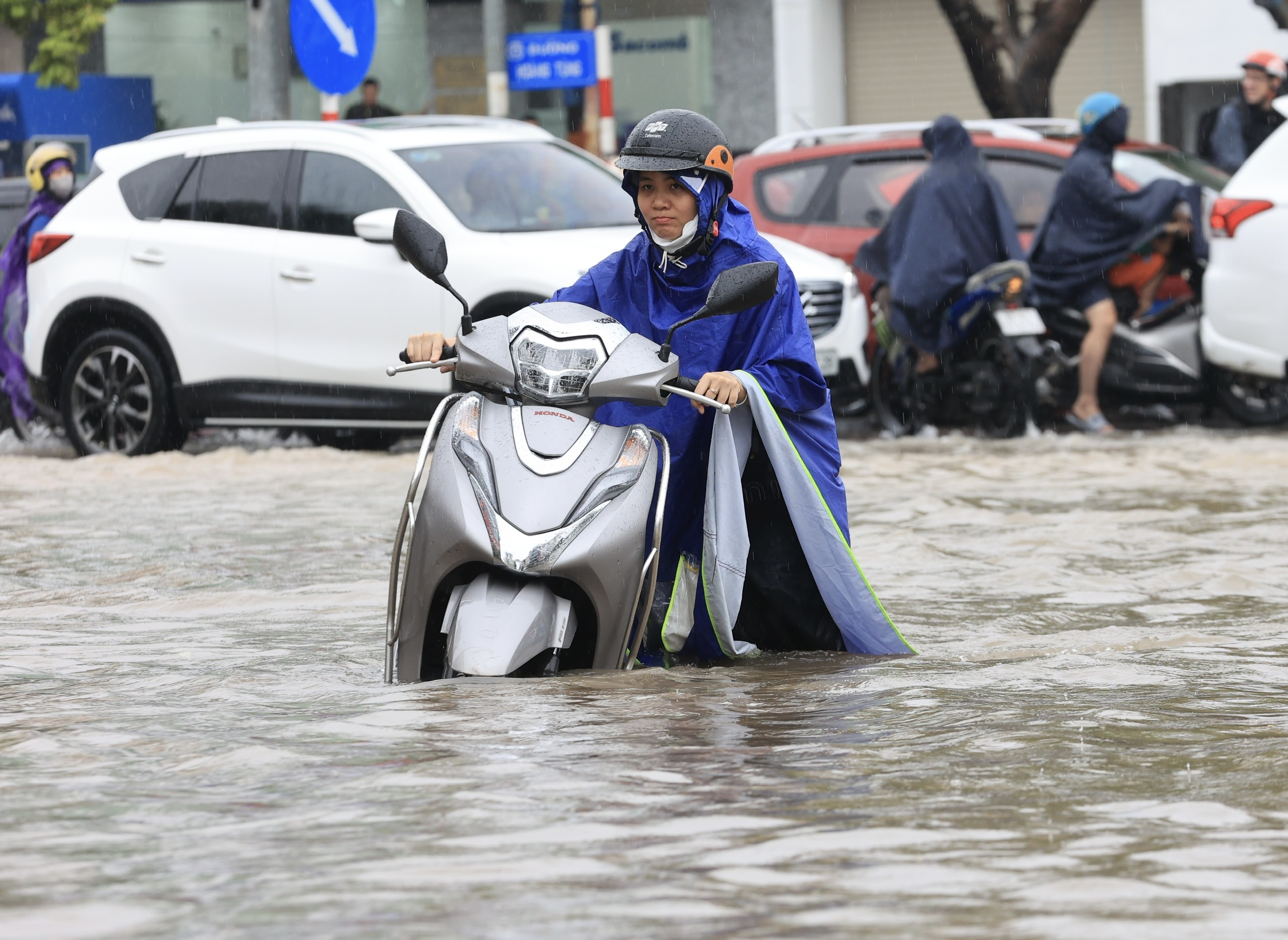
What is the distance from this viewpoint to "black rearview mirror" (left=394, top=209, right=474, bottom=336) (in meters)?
5.11

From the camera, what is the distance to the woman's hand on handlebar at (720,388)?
4.98 metres

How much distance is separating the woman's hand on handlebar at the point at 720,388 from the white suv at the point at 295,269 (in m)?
6.27

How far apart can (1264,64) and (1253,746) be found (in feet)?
36.2

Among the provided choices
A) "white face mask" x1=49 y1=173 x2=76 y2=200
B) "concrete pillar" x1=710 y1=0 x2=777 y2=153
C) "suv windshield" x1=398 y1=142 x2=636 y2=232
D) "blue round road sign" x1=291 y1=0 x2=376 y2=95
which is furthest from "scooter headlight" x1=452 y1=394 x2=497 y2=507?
"concrete pillar" x1=710 y1=0 x2=777 y2=153

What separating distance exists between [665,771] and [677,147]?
62.7 inches

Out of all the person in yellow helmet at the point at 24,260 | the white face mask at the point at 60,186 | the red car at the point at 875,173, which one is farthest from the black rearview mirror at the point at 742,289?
the white face mask at the point at 60,186

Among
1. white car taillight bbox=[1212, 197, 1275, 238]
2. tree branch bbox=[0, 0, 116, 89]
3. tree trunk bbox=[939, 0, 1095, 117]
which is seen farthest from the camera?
tree branch bbox=[0, 0, 116, 89]

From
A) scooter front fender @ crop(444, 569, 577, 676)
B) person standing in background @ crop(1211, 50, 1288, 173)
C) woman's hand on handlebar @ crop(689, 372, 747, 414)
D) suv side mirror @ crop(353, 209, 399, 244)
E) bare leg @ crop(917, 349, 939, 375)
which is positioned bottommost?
scooter front fender @ crop(444, 569, 577, 676)

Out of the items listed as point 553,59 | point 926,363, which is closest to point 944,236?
point 926,363

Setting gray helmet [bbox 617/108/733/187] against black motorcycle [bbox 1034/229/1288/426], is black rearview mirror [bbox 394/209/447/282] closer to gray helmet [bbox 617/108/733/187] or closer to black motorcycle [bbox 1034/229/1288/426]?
gray helmet [bbox 617/108/733/187]

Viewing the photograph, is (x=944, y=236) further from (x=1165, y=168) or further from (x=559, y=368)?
(x=559, y=368)

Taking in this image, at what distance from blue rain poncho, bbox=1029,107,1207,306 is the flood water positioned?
4.30m

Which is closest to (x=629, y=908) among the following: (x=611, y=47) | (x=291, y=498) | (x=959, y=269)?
(x=291, y=498)

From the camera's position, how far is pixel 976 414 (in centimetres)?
1229
